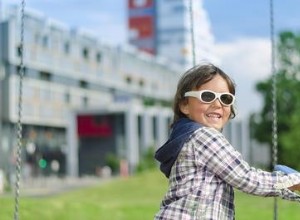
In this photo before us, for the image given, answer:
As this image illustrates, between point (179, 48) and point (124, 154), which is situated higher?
point (179, 48)

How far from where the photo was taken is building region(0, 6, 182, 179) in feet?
195

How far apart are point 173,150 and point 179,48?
10497cm

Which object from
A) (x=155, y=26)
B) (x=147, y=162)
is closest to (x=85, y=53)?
(x=147, y=162)

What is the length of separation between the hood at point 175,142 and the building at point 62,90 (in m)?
52.7

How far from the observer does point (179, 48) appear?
107m

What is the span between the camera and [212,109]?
9.14 feet

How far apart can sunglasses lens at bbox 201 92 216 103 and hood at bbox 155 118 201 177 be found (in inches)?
4.1

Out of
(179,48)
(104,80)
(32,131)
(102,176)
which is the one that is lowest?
(102,176)

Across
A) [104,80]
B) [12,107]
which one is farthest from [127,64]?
[12,107]

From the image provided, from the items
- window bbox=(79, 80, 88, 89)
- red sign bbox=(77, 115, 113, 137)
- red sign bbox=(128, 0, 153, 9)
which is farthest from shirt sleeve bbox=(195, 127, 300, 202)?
red sign bbox=(128, 0, 153, 9)

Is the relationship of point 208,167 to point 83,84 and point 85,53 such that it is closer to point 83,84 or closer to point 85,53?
point 85,53

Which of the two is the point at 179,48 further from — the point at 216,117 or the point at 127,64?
the point at 216,117

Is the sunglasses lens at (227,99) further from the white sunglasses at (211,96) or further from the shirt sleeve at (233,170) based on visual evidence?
the shirt sleeve at (233,170)

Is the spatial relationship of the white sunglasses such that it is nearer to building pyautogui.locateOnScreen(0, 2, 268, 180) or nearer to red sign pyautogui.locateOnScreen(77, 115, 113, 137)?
building pyautogui.locateOnScreen(0, 2, 268, 180)
